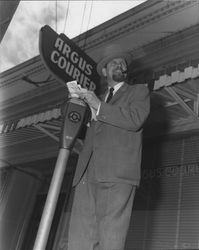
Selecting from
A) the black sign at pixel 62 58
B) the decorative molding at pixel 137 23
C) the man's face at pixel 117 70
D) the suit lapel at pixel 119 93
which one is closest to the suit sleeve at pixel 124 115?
the suit lapel at pixel 119 93

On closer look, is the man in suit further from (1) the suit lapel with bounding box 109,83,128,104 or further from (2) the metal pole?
(2) the metal pole

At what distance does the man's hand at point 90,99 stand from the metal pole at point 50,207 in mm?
357

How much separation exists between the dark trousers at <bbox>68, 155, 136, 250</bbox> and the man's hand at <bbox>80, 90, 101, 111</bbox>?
1.08ft

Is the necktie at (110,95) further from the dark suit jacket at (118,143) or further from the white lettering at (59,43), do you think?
the white lettering at (59,43)

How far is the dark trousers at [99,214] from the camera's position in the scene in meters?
1.80

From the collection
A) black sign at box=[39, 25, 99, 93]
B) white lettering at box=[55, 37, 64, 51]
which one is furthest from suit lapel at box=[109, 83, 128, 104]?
white lettering at box=[55, 37, 64, 51]

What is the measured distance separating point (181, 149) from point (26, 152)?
3.59m

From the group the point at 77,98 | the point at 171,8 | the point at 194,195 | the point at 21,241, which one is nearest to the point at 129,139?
the point at 77,98

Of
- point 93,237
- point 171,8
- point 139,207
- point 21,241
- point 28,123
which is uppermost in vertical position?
point 171,8

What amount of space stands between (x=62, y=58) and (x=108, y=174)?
3.31m

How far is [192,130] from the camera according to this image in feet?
17.2

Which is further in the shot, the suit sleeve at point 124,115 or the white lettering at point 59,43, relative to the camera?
the white lettering at point 59,43

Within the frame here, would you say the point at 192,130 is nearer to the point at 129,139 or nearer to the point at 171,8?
the point at 171,8

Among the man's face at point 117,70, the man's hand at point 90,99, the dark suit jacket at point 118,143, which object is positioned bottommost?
the dark suit jacket at point 118,143
